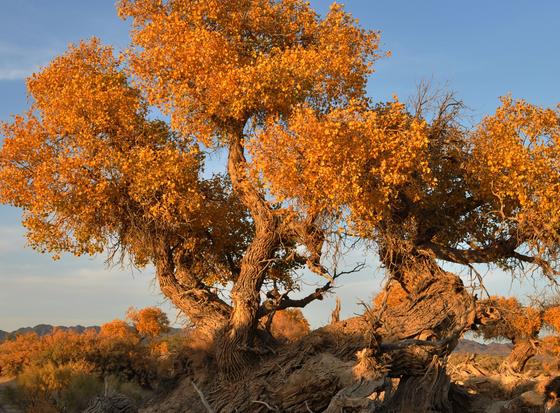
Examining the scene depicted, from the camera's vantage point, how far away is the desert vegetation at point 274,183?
1777 centimetres

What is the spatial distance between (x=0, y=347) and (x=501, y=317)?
98.3ft

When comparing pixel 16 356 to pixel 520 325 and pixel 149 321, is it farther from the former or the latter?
pixel 520 325

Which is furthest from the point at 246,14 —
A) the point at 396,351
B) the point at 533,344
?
the point at 533,344

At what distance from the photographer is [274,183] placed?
1769 cm

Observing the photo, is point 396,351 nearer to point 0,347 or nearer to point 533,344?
point 533,344

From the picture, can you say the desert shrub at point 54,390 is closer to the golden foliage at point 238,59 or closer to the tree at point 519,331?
the golden foliage at point 238,59

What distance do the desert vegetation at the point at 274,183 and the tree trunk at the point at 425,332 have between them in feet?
0.20

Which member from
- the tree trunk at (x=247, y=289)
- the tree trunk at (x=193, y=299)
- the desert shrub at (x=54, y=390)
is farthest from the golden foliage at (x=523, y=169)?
the desert shrub at (x=54, y=390)

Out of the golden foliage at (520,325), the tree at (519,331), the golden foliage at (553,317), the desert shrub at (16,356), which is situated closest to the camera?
the tree at (519,331)

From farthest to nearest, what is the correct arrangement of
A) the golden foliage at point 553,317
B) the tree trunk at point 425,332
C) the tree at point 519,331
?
1. the golden foliage at point 553,317
2. the tree at point 519,331
3. the tree trunk at point 425,332

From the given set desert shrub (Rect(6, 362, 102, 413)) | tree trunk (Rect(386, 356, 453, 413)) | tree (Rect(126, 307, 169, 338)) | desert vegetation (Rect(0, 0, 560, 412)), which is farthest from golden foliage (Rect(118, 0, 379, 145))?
tree (Rect(126, 307, 169, 338))

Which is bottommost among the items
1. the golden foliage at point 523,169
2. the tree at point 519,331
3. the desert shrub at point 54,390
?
the desert shrub at point 54,390

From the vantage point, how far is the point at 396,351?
17.0 m

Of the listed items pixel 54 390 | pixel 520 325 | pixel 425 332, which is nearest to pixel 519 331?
pixel 520 325
